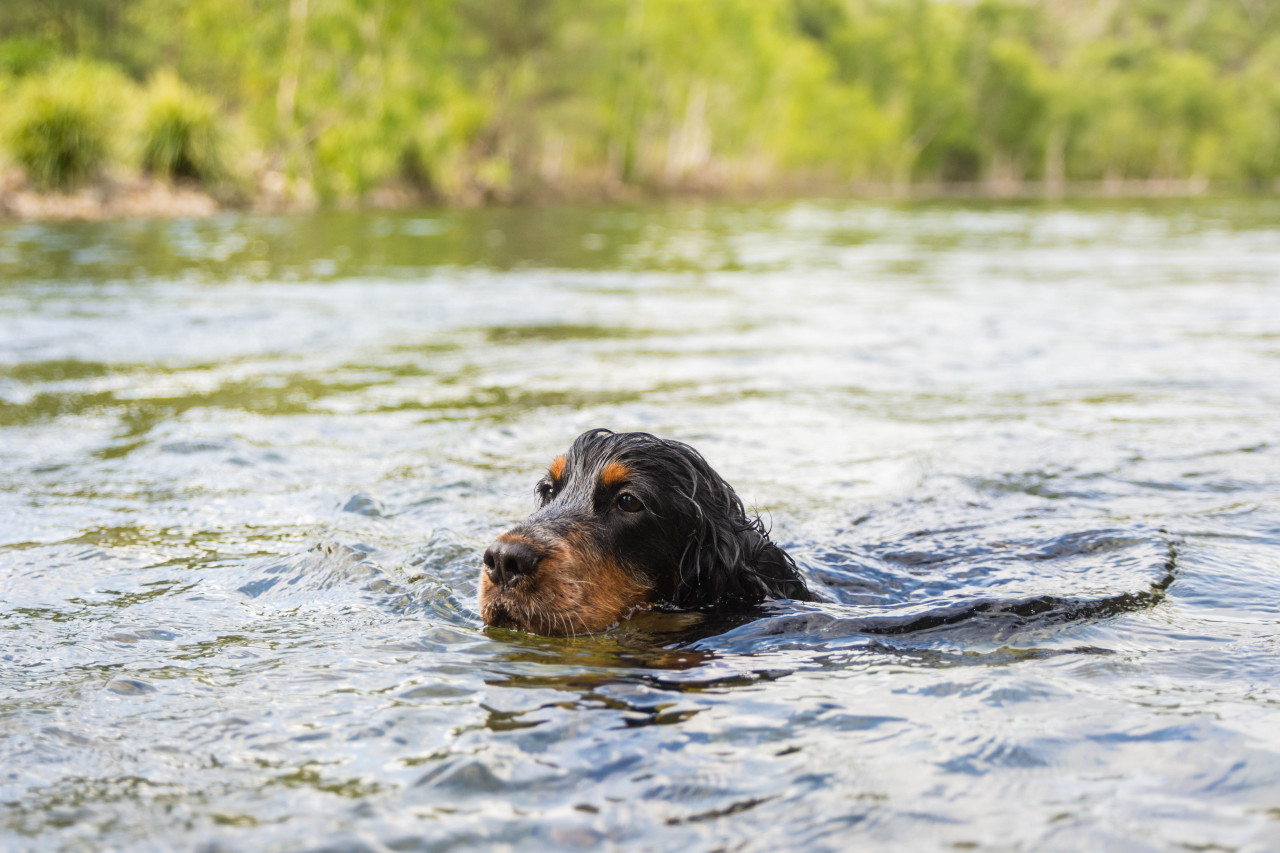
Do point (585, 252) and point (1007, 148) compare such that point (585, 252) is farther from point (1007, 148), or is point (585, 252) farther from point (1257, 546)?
point (1007, 148)

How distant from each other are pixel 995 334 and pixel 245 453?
845cm

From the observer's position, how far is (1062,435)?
24.8 ft

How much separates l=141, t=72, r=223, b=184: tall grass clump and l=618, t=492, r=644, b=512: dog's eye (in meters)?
28.6

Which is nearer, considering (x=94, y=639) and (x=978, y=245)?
(x=94, y=639)

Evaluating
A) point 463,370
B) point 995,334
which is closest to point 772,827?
point 463,370

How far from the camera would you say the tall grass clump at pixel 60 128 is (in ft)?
88.7

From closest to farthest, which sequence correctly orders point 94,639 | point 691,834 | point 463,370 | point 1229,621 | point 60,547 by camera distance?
point 691,834 → point 94,639 → point 1229,621 → point 60,547 → point 463,370

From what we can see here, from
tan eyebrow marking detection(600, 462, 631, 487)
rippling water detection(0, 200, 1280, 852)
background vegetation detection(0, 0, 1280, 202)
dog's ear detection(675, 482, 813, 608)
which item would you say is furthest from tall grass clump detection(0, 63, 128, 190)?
dog's ear detection(675, 482, 813, 608)

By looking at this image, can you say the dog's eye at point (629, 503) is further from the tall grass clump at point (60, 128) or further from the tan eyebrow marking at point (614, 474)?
the tall grass clump at point (60, 128)

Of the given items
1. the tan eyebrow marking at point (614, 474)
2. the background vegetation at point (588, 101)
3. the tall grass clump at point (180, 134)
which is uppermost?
the background vegetation at point (588, 101)

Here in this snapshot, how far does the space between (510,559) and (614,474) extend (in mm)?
579

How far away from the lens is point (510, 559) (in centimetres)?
391

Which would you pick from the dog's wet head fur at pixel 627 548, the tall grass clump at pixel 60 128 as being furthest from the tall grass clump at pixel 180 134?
the dog's wet head fur at pixel 627 548

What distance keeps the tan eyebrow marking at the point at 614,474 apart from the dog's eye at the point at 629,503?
0.19ft
